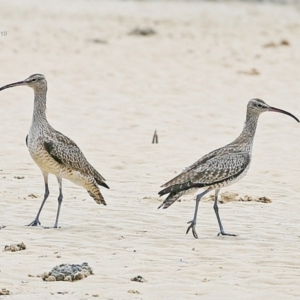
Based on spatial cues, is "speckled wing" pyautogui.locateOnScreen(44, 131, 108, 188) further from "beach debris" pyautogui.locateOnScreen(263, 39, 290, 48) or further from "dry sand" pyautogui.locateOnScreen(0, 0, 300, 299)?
"beach debris" pyautogui.locateOnScreen(263, 39, 290, 48)

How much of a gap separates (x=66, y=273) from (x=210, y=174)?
2.52m

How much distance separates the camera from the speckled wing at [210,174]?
9711mm

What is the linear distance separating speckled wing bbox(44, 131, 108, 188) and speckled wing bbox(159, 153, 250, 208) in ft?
3.55

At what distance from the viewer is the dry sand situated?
8172 millimetres

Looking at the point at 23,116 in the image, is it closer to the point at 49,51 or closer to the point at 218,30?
the point at 49,51

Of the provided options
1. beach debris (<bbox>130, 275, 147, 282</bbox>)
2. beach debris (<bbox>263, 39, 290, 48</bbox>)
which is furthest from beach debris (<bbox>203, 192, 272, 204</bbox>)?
beach debris (<bbox>263, 39, 290, 48</bbox>)

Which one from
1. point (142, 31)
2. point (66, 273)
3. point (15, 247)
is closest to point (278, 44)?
point (142, 31)

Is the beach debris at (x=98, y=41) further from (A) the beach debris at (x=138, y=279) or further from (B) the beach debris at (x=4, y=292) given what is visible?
(B) the beach debris at (x=4, y=292)

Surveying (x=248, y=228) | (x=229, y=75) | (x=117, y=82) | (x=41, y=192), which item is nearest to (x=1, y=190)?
(x=41, y=192)

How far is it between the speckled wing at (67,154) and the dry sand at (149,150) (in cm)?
54

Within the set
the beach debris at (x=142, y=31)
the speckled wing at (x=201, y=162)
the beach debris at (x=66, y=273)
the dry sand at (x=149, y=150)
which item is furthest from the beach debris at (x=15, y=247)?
the beach debris at (x=142, y=31)

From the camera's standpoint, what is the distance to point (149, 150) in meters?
14.5

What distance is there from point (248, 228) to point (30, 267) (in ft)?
9.61

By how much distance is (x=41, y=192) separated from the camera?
11664 millimetres
